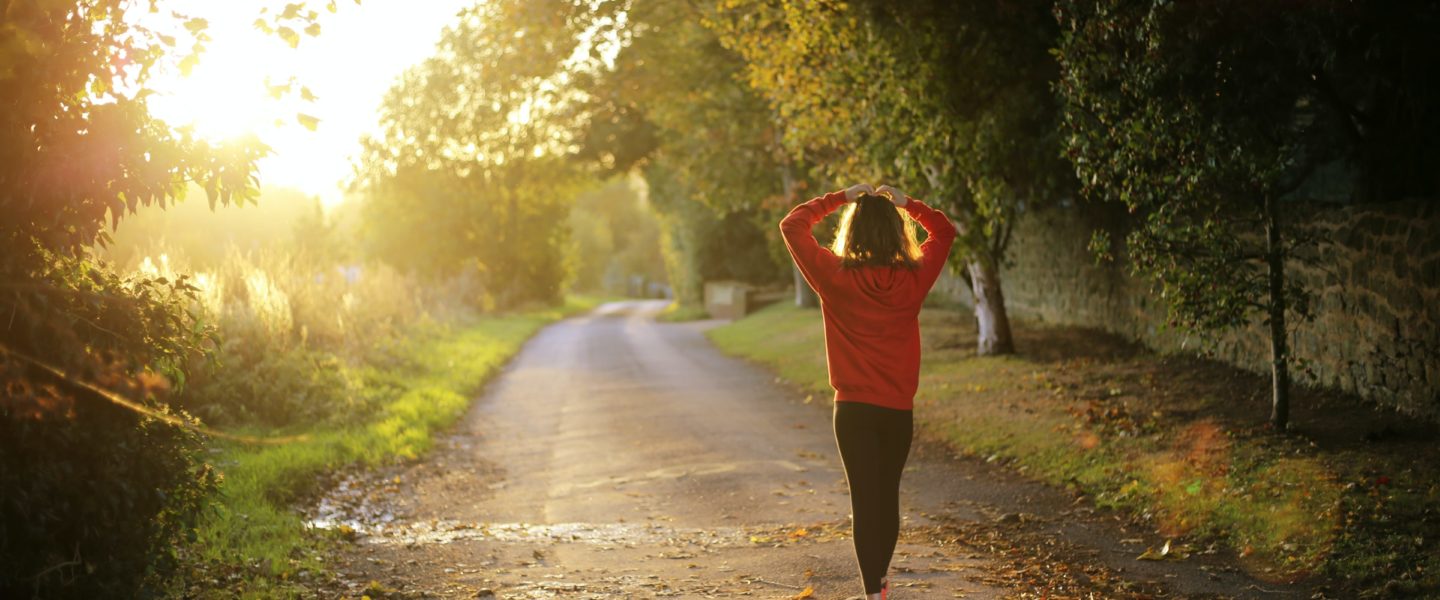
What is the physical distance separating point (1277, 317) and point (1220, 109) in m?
1.75

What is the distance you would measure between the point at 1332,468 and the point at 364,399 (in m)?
10.8

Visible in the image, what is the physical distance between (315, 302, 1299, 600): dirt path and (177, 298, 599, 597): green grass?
0.35 metres

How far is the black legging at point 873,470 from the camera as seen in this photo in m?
5.44

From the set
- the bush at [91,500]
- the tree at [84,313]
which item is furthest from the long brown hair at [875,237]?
the bush at [91,500]

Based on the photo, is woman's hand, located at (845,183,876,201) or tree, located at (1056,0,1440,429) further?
tree, located at (1056,0,1440,429)

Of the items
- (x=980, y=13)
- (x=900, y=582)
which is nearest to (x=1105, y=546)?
(x=900, y=582)

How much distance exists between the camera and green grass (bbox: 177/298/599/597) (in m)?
7.27

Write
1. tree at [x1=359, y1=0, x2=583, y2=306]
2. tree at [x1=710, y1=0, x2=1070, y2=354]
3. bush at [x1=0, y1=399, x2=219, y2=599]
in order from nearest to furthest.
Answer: bush at [x1=0, y1=399, x2=219, y2=599] < tree at [x1=710, y1=0, x2=1070, y2=354] < tree at [x1=359, y1=0, x2=583, y2=306]

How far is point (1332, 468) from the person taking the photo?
8.45m

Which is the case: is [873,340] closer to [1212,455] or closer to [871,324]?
[871,324]

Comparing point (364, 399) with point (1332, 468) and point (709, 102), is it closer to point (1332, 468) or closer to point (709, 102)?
point (1332, 468)

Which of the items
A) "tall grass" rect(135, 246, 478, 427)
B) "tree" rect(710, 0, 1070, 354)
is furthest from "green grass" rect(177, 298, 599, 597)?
"tree" rect(710, 0, 1070, 354)

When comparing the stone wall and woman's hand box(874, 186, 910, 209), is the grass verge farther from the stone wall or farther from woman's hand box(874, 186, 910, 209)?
woman's hand box(874, 186, 910, 209)

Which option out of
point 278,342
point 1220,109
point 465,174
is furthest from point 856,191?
point 465,174
